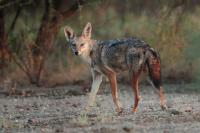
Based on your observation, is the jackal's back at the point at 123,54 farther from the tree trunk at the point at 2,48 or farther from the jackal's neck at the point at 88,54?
the tree trunk at the point at 2,48

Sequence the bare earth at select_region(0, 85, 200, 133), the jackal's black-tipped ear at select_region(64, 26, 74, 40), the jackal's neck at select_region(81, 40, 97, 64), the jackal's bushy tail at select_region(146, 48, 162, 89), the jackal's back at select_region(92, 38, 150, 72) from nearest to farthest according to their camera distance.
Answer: the bare earth at select_region(0, 85, 200, 133)
the jackal's bushy tail at select_region(146, 48, 162, 89)
the jackal's back at select_region(92, 38, 150, 72)
the jackal's neck at select_region(81, 40, 97, 64)
the jackal's black-tipped ear at select_region(64, 26, 74, 40)

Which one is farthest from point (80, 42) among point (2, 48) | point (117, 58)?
point (2, 48)

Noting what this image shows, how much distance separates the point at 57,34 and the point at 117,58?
7545 millimetres

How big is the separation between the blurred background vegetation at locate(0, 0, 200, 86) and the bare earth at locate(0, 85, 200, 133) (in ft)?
3.70

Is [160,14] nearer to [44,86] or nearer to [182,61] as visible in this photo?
[182,61]

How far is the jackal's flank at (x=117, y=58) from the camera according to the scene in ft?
38.7

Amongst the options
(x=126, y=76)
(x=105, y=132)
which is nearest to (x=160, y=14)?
(x=126, y=76)

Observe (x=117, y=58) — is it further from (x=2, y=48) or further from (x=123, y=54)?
(x=2, y=48)

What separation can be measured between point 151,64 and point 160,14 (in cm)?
832

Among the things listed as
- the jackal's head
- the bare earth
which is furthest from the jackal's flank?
the bare earth

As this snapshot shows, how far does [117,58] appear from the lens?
1233cm

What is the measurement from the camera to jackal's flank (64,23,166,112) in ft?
38.7

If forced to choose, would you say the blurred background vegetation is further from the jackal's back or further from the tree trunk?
the jackal's back

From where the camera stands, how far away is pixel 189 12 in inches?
847
